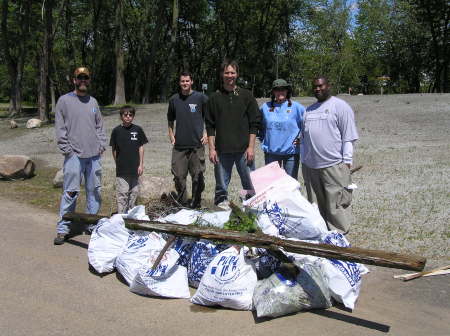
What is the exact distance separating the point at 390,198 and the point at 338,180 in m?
A: 2.91

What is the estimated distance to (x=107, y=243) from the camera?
4812 millimetres

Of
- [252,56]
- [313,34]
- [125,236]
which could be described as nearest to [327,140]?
[125,236]

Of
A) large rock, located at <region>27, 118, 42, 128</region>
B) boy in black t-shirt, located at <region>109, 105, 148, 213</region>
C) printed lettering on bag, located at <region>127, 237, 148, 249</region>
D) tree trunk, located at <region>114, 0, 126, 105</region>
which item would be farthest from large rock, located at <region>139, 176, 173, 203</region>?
tree trunk, located at <region>114, 0, 126, 105</region>

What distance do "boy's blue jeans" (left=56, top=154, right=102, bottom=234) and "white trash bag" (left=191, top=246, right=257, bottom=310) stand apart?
233cm

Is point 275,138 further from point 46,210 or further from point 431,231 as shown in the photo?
point 46,210

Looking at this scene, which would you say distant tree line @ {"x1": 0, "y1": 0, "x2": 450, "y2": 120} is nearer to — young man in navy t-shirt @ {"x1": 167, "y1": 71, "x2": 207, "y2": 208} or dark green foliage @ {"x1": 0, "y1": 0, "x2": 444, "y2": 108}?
dark green foliage @ {"x1": 0, "y1": 0, "x2": 444, "y2": 108}

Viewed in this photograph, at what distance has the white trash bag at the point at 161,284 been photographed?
409cm

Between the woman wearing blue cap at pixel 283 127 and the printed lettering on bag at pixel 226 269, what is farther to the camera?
the woman wearing blue cap at pixel 283 127

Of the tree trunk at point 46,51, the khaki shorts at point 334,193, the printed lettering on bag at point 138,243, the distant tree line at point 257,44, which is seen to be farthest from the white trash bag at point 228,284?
the distant tree line at point 257,44

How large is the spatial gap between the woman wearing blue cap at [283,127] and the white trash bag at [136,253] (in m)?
1.73

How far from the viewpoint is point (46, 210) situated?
7398 millimetres

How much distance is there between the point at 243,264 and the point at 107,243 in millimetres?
1593

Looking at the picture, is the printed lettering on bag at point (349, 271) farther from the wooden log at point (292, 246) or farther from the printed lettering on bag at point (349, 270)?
the wooden log at point (292, 246)

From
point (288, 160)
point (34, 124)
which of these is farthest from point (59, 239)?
point (34, 124)
